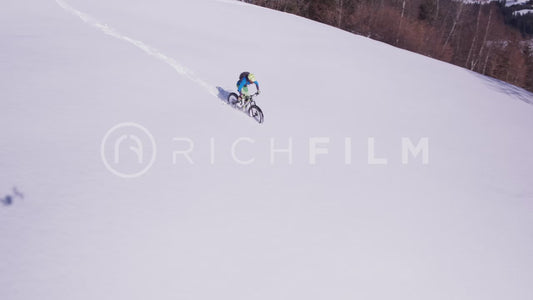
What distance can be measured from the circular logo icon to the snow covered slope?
0.06 metres

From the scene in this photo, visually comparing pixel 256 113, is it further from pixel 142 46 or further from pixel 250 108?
pixel 142 46

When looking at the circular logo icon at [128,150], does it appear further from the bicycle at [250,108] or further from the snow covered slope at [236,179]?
the bicycle at [250,108]

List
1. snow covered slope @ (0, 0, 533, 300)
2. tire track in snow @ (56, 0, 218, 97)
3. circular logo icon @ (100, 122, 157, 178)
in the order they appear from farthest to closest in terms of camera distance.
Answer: tire track in snow @ (56, 0, 218, 97), circular logo icon @ (100, 122, 157, 178), snow covered slope @ (0, 0, 533, 300)

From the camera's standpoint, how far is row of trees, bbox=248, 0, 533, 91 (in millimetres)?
30266

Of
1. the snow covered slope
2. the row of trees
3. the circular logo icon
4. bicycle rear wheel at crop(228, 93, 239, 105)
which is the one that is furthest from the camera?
the row of trees

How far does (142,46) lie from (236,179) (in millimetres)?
8270

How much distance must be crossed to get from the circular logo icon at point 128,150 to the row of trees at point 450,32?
2722 cm

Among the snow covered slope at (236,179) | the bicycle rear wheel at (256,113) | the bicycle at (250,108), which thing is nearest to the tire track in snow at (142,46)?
the snow covered slope at (236,179)

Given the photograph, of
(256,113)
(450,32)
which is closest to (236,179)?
(256,113)

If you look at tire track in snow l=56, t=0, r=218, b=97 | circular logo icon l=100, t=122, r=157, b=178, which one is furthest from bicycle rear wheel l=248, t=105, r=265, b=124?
circular logo icon l=100, t=122, r=157, b=178

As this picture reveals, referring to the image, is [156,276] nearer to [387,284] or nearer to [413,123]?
[387,284]

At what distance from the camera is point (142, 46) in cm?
1236

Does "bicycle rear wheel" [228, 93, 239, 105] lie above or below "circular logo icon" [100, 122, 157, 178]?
above

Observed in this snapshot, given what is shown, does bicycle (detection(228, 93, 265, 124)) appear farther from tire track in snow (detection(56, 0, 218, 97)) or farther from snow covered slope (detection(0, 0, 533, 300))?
tire track in snow (detection(56, 0, 218, 97))
